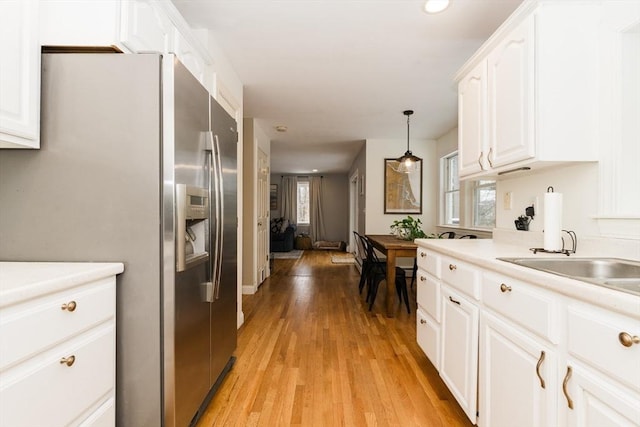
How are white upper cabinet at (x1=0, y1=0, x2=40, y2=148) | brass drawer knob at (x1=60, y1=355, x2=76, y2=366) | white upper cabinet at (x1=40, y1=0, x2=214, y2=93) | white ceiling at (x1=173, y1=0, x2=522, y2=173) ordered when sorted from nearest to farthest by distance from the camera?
1. brass drawer knob at (x1=60, y1=355, x2=76, y2=366)
2. white upper cabinet at (x1=0, y1=0, x2=40, y2=148)
3. white upper cabinet at (x1=40, y1=0, x2=214, y2=93)
4. white ceiling at (x1=173, y1=0, x2=522, y2=173)

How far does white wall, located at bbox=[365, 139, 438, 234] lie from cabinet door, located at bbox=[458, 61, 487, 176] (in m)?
3.15

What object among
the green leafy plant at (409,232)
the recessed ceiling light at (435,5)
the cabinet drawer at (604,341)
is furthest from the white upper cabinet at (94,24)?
the green leafy plant at (409,232)

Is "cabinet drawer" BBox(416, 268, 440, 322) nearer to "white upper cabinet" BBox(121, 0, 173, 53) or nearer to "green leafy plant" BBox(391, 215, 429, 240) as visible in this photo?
"green leafy plant" BBox(391, 215, 429, 240)

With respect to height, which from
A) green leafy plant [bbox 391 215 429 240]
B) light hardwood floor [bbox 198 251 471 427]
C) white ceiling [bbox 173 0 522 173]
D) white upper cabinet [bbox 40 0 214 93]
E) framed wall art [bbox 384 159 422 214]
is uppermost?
white ceiling [bbox 173 0 522 173]

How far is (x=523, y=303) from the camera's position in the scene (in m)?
1.12

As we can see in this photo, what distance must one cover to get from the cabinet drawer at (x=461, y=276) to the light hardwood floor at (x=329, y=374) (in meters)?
0.70

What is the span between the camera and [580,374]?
88 cm

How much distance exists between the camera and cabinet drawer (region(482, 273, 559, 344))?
993 mm

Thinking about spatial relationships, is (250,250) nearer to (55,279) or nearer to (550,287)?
(55,279)

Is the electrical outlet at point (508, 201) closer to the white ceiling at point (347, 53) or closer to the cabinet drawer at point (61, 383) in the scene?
the white ceiling at point (347, 53)

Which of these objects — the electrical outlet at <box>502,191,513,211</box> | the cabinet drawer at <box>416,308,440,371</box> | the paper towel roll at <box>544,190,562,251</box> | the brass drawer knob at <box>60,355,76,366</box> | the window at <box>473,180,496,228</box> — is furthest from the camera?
the window at <box>473,180,496,228</box>

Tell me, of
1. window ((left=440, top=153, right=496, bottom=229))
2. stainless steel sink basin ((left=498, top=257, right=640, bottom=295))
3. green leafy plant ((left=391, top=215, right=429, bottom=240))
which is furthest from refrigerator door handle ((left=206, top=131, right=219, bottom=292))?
window ((left=440, top=153, right=496, bottom=229))

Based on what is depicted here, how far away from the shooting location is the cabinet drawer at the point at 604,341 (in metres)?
0.73

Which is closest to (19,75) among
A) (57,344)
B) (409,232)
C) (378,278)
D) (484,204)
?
(57,344)
